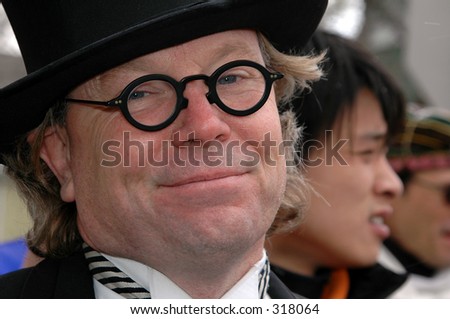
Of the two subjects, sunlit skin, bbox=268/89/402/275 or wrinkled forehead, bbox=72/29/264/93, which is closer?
wrinkled forehead, bbox=72/29/264/93

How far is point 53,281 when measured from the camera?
262 centimetres

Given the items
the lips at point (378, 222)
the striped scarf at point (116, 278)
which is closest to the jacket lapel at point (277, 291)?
the striped scarf at point (116, 278)

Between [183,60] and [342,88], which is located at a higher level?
[183,60]

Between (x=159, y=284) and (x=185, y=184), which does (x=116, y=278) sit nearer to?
(x=159, y=284)

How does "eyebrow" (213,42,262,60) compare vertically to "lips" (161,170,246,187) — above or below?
above

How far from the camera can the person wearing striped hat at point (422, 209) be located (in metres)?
4.55

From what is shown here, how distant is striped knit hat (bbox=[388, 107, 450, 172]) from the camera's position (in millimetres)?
4676

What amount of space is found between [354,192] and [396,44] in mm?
3745

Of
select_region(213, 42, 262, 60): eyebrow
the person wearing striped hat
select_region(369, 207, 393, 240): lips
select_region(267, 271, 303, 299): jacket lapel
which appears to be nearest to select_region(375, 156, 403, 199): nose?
select_region(369, 207, 393, 240): lips

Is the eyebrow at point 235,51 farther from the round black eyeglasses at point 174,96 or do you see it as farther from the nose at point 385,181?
the nose at point 385,181

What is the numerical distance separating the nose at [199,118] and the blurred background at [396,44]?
1.02 metres

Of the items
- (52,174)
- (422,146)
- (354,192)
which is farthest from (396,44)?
(52,174)

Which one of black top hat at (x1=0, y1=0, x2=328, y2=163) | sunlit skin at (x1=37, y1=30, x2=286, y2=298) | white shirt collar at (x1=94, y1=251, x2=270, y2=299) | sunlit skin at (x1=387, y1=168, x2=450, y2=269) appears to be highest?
black top hat at (x1=0, y1=0, x2=328, y2=163)

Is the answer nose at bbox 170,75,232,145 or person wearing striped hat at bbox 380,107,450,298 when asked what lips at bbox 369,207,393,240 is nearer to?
person wearing striped hat at bbox 380,107,450,298
